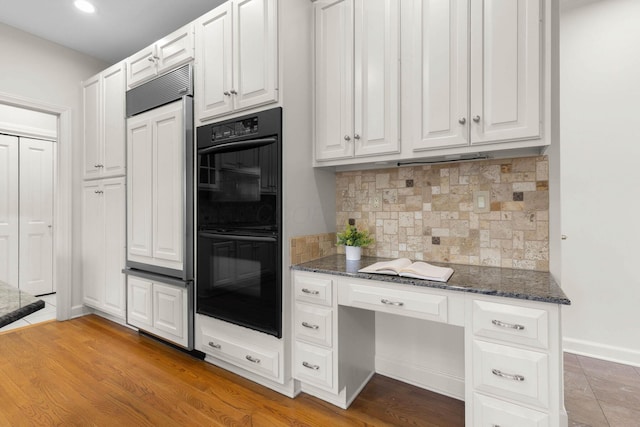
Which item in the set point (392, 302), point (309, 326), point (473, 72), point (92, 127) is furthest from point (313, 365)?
point (92, 127)

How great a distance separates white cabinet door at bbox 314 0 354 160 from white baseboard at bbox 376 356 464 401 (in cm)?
141

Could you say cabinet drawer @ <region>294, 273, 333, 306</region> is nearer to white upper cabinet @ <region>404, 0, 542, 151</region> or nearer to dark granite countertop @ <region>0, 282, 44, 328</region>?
white upper cabinet @ <region>404, 0, 542, 151</region>

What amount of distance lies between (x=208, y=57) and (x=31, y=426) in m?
2.39

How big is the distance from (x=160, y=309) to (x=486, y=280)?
2.32 metres

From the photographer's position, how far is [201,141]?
7.33ft

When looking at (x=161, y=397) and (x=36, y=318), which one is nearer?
(x=161, y=397)

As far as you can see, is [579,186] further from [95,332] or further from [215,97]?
[95,332]

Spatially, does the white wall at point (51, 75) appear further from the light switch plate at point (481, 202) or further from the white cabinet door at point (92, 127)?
the light switch plate at point (481, 202)

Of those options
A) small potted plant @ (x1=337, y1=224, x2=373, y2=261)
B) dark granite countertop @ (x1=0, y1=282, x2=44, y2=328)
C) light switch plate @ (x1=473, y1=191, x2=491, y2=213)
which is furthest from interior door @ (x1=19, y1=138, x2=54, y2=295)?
light switch plate @ (x1=473, y1=191, x2=491, y2=213)

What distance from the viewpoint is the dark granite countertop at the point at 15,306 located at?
86cm

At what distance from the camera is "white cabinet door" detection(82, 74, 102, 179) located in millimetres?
3072

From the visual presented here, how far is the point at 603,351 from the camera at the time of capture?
7.62 feet

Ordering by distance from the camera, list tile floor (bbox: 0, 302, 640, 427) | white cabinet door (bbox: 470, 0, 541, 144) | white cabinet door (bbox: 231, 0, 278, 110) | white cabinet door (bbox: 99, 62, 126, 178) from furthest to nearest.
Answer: white cabinet door (bbox: 99, 62, 126, 178) < white cabinet door (bbox: 231, 0, 278, 110) < tile floor (bbox: 0, 302, 640, 427) < white cabinet door (bbox: 470, 0, 541, 144)

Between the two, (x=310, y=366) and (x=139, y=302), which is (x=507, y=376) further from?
(x=139, y=302)
